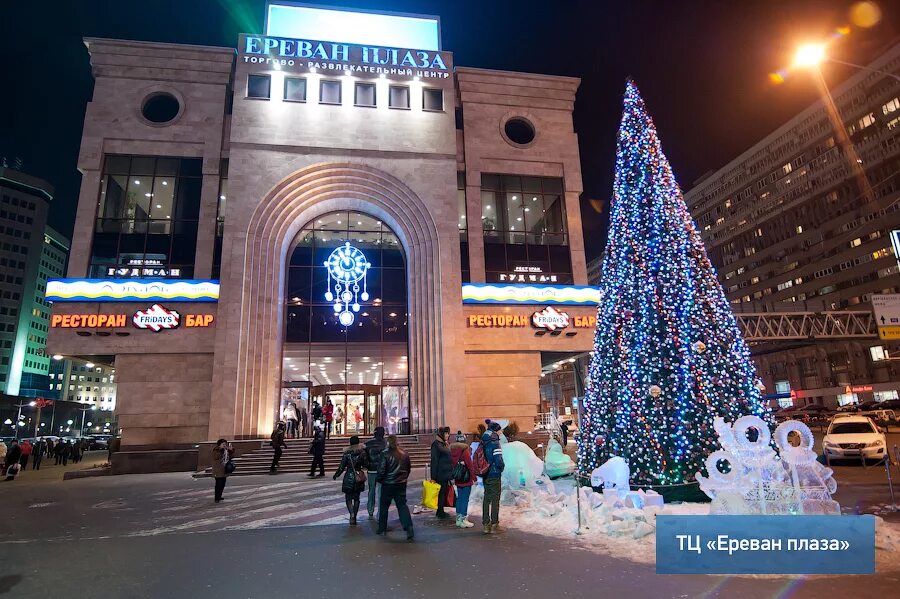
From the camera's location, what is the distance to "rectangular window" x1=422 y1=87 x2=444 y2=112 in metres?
29.6

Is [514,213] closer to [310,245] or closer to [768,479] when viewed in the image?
[310,245]

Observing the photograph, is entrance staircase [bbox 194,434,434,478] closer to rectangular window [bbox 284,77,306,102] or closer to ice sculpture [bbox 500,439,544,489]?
ice sculpture [bbox 500,439,544,489]

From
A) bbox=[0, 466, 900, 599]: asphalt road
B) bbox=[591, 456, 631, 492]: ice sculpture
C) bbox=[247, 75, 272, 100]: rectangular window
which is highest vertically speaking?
bbox=[247, 75, 272, 100]: rectangular window

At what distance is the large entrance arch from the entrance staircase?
2042mm

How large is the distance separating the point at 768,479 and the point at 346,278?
2415 centimetres

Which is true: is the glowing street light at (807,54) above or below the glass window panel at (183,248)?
below

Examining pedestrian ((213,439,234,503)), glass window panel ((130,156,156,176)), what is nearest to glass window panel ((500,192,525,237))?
glass window panel ((130,156,156,176))

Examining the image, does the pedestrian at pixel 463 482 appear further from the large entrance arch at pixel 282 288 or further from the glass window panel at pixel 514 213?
the glass window panel at pixel 514 213

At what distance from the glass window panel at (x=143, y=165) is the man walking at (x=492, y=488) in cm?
2731

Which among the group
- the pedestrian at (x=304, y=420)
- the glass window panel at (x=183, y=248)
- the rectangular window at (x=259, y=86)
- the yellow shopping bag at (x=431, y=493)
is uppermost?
the rectangular window at (x=259, y=86)

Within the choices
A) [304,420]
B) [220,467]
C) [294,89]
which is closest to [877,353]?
[304,420]

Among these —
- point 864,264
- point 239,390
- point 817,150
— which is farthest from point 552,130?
point 817,150

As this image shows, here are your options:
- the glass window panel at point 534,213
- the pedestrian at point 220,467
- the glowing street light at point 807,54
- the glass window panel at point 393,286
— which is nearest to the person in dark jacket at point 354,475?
the pedestrian at point 220,467

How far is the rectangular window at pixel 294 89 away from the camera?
2822 cm
